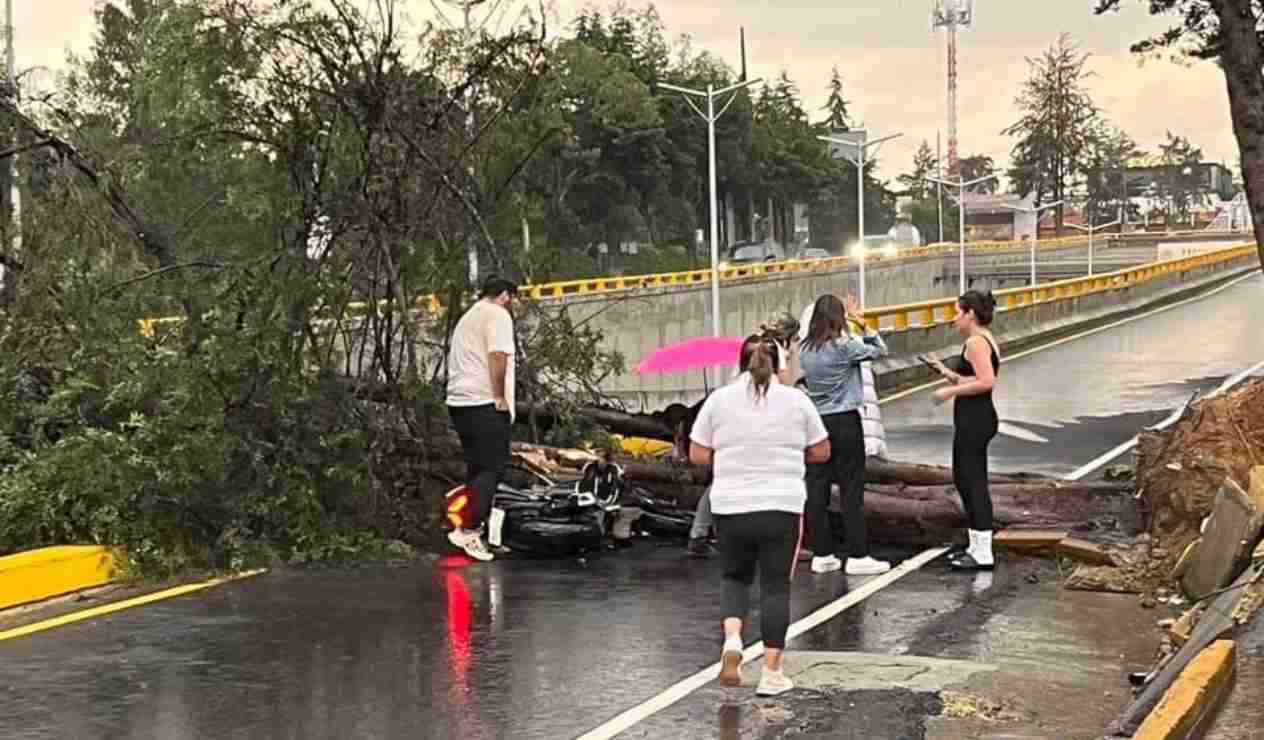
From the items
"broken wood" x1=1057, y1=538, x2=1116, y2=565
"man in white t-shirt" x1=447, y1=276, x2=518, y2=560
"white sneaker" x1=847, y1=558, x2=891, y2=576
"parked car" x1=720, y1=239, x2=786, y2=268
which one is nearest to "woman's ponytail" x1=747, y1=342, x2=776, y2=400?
"white sneaker" x1=847, y1=558, x2=891, y2=576

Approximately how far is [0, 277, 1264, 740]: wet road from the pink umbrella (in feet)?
3.94

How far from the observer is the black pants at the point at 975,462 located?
923cm

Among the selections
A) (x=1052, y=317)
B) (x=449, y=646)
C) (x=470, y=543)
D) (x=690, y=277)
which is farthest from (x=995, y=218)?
(x=449, y=646)

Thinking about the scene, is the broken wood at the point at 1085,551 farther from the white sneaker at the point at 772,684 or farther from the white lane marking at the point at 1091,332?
the white lane marking at the point at 1091,332

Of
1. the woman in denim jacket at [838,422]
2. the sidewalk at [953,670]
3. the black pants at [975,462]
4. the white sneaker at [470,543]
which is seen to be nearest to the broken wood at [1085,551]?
the sidewalk at [953,670]

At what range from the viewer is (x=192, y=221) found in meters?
11.3

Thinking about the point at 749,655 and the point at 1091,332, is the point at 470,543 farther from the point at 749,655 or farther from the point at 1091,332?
the point at 1091,332

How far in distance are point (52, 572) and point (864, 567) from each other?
461 centimetres

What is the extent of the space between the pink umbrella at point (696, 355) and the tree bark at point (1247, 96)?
171 inches

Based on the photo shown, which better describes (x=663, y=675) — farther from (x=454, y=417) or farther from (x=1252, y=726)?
(x=454, y=417)

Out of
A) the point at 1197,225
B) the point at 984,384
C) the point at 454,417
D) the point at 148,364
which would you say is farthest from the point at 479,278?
the point at 1197,225

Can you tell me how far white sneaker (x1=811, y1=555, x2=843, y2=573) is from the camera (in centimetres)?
924

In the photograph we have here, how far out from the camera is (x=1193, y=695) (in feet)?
18.9

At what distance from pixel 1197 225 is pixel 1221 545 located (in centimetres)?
13300
